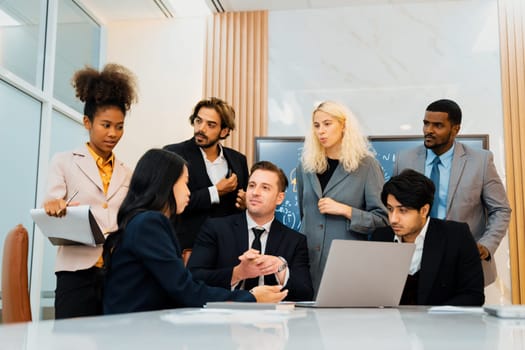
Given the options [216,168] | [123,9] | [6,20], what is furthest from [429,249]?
[123,9]

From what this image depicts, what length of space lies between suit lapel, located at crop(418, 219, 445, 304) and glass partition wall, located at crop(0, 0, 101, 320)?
2562 mm

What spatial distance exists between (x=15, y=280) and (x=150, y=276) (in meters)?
0.37

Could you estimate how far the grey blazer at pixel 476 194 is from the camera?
288 centimetres

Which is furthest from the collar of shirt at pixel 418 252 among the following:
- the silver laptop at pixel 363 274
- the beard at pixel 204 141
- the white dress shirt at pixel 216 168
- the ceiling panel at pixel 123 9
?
the ceiling panel at pixel 123 9

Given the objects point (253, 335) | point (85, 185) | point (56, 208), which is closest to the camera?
point (253, 335)

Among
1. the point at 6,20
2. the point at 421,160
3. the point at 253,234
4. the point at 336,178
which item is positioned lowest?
the point at 253,234

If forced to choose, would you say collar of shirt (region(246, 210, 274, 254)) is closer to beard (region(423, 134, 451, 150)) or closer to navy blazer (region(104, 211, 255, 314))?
navy blazer (region(104, 211, 255, 314))

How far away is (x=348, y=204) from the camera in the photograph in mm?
2811

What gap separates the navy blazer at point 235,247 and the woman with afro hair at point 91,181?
0.38 meters

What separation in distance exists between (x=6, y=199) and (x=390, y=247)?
2849mm

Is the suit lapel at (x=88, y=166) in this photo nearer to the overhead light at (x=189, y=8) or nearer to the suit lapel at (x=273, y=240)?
the suit lapel at (x=273, y=240)

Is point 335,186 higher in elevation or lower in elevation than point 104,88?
lower

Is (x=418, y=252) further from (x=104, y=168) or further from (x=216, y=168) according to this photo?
(x=104, y=168)

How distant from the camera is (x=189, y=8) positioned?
5164 millimetres
